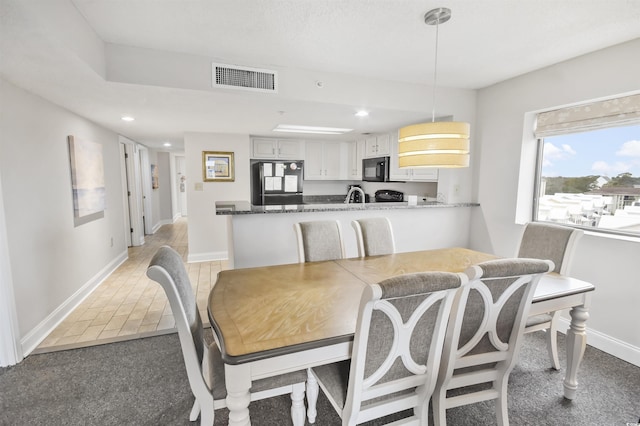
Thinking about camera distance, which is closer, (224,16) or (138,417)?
(138,417)

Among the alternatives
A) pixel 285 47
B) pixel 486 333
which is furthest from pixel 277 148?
pixel 486 333

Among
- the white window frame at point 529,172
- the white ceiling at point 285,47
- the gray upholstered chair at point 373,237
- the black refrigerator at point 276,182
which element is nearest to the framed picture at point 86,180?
the white ceiling at point 285,47

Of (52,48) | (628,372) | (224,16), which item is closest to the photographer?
(52,48)

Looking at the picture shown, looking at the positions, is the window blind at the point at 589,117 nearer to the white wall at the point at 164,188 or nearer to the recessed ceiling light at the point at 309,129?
the recessed ceiling light at the point at 309,129

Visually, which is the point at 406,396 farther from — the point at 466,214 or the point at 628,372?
the point at 466,214

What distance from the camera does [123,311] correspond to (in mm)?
3031

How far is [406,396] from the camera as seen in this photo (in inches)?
53.1

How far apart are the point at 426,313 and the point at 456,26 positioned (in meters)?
1.87

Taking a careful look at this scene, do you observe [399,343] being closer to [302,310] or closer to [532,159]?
[302,310]

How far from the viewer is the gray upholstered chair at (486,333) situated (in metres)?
1.33

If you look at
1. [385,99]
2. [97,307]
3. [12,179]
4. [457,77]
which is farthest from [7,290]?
[457,77]

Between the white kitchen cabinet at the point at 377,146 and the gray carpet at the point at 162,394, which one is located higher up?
the white kitchen cabinet at the point at 377,146

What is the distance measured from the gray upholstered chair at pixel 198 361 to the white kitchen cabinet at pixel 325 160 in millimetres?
4222

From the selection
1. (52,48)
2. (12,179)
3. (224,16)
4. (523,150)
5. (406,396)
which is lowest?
(406,396)
